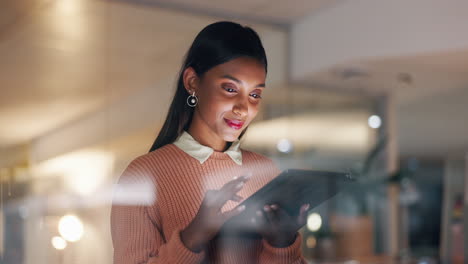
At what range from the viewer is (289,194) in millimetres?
1950

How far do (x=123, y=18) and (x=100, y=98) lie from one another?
19.3 inches

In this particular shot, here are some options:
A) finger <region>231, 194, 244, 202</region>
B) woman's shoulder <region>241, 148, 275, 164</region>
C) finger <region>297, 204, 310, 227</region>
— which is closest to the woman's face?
woman's shoulder <region>241, 148, 275, 164</region>

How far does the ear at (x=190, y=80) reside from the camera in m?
2.03

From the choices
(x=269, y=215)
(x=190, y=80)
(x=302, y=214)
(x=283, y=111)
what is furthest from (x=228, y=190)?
(x=283, y=111)

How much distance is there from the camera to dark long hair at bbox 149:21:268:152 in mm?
2035

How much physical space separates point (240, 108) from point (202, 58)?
22 cm

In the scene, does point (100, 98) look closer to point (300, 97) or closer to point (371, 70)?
point (300, 97)

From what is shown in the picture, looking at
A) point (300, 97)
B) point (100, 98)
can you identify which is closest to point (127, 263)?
point (100, 98)

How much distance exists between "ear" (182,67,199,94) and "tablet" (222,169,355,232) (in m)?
0.42

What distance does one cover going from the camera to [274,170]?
7.14 ft

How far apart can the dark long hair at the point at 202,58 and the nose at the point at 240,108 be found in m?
0.15

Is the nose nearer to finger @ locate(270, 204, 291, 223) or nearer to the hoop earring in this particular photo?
the hoop earring

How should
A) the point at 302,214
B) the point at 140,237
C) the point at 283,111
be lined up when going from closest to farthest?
the point at 140,237
the point at 302,214
the point at 283,111

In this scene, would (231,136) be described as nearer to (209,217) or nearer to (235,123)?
(235,123)
